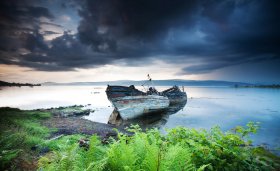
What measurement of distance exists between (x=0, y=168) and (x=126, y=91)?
75.9ft

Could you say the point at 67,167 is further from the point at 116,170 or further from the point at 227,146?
the point at 227,146

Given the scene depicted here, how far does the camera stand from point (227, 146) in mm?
3357

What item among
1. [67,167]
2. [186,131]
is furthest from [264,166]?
[67,167]

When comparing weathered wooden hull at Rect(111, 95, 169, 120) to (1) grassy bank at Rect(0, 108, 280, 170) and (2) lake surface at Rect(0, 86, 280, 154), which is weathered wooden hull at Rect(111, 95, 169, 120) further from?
(1) grassy bank at Rect(0, 108, 280, 170)

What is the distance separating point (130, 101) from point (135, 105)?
1136 millimetres

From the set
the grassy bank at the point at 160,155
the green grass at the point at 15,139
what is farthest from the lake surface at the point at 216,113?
the green grass at the point at 15,139

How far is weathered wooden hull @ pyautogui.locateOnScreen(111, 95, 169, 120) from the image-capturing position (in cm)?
2578

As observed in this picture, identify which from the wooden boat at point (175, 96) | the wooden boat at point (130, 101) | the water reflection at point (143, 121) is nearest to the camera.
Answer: the water reflection at point (143, 121)

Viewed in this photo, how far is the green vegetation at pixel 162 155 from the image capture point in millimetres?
1725

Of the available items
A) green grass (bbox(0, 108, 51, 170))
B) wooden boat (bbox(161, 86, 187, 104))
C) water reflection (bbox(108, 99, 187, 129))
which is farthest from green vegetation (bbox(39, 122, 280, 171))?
wooden boat (bbox(161, 86, 187, 104))

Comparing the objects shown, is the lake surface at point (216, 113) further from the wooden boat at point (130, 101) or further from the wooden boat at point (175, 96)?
the wooden boat at point (130, 101)

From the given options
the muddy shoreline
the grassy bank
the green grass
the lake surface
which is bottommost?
the lake surface

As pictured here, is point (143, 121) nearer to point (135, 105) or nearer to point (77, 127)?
point (135, 105)

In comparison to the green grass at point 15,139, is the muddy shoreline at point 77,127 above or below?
below
